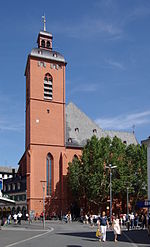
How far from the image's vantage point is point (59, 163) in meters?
65.9

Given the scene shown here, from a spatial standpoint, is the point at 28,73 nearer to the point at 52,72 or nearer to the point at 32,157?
the point at 52,72

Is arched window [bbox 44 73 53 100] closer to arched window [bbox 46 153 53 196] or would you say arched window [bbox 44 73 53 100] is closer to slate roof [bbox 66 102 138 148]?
slate roof [bbox 66 102 138 148]

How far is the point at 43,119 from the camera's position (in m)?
66.6

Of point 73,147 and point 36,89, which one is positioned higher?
point 36,89

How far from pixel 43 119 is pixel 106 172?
14.9 metres

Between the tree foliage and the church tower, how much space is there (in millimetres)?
4231

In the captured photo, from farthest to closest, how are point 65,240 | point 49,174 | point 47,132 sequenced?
point 47,132
point 49,174
point 65,240

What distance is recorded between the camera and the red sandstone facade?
63531 millimetres

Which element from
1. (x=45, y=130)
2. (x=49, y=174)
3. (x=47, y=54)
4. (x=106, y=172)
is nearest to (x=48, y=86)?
(x=47, y=54)

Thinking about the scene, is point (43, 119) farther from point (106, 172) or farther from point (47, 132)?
point (106, 172)

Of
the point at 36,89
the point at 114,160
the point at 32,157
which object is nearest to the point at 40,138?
the point at 32,157

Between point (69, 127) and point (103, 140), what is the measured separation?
35.5 feet

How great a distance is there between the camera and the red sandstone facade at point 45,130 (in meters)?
63.5

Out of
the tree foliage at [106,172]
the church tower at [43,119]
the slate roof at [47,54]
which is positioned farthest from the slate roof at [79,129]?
the slate roof at [47,54]
